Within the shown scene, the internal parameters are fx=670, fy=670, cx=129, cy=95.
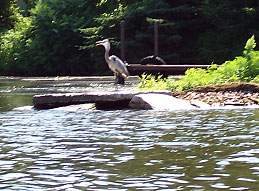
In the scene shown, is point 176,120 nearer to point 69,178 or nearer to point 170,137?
point 170,137

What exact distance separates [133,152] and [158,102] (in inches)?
273

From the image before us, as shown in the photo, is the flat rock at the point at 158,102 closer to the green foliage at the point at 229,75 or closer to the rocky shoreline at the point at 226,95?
the rocky shoreline at the point at 226,95

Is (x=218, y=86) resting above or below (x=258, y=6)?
below

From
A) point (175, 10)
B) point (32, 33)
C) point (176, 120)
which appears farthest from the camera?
point (32, 33)

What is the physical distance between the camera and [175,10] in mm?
40938

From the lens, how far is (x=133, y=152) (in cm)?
909

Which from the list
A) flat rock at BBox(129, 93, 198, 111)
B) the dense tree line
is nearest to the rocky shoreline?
flat rock at BBox(129, 93, 198, 111)

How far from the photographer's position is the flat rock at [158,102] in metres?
15.8

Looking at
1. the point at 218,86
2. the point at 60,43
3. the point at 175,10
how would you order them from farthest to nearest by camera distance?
the point at 60,43 < the point at 175,10 < the point at 218,86

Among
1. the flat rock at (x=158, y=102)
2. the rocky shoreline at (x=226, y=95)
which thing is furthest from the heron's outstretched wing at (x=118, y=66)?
the flat rock at (x=158, y=102)

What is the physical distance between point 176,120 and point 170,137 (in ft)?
8.14

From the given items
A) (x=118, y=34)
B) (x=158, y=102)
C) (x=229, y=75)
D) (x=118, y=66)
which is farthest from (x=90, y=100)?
(x=118, y=34)

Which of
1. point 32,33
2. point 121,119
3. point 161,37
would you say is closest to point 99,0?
point 32,33

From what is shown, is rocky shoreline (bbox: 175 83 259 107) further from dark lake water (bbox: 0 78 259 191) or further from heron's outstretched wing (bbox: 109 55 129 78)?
heron's outstretched wing (bbox: 109 55 129 78)
